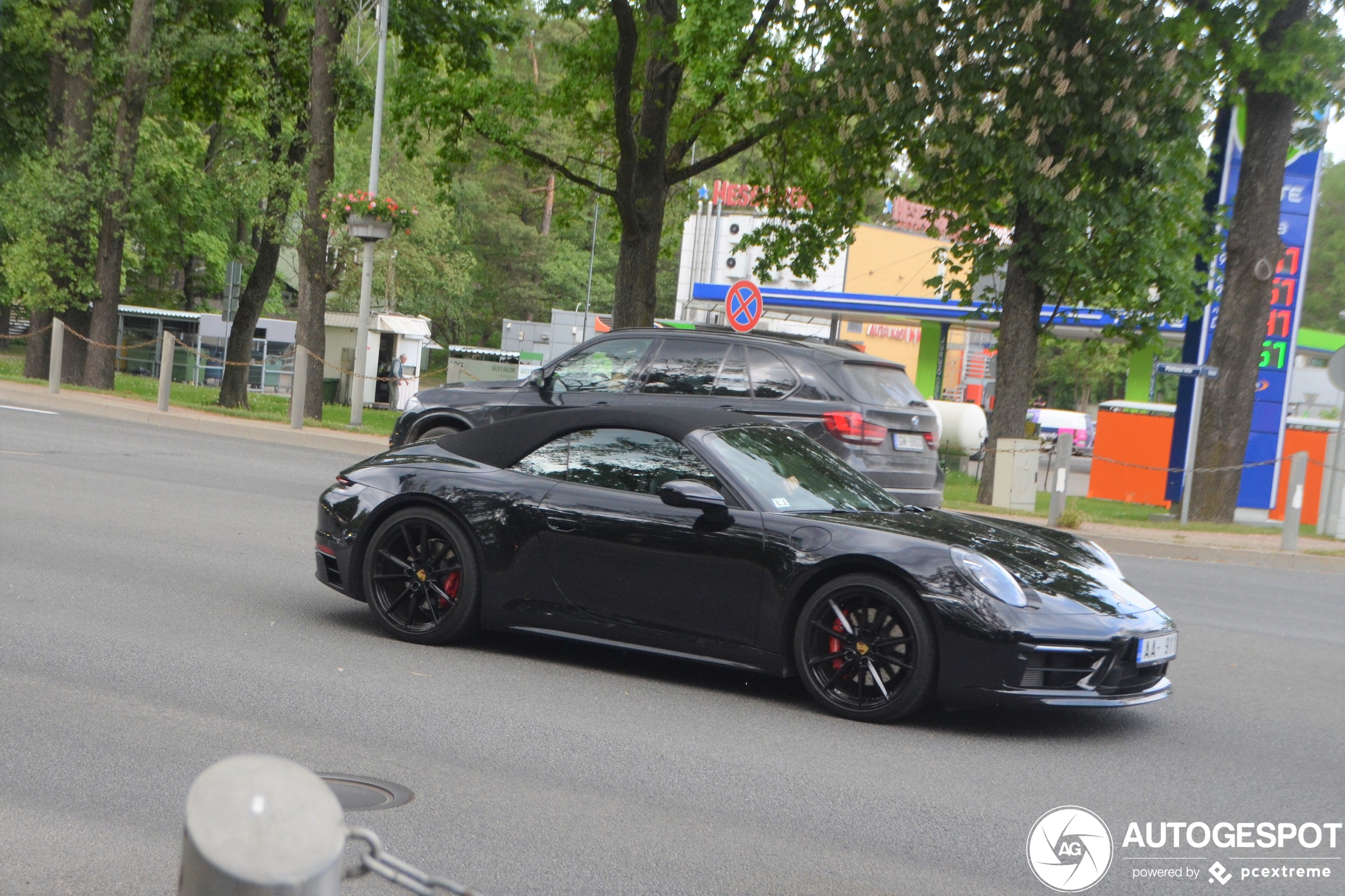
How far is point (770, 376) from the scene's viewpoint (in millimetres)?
11469

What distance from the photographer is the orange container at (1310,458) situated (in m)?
21.4

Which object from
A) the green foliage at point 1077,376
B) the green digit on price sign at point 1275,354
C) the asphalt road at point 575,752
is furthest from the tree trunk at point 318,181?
the green foliage at point 1077,376

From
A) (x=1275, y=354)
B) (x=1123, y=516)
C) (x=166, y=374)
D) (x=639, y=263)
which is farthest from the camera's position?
(x=166, y=374)

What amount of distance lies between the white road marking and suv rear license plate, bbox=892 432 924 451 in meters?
14.2

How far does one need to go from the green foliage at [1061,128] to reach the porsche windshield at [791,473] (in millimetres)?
11517

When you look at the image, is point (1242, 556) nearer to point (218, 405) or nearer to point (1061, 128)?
point (1061, 128)

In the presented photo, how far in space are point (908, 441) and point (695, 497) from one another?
595 cm

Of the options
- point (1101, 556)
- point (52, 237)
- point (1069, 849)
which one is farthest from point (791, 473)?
point (52, 237)

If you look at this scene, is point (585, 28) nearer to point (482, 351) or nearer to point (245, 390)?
point (245, 390)

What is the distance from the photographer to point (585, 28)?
2397cm

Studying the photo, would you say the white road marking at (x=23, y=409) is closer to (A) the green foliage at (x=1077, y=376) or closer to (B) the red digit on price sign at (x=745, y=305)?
(B) the red digit on price sign at (x=745, y=305)

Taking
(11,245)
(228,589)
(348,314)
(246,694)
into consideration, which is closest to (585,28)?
(11,245)

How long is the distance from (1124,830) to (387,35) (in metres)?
22.0

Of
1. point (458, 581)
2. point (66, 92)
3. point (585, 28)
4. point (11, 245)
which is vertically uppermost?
point (585, 28)
